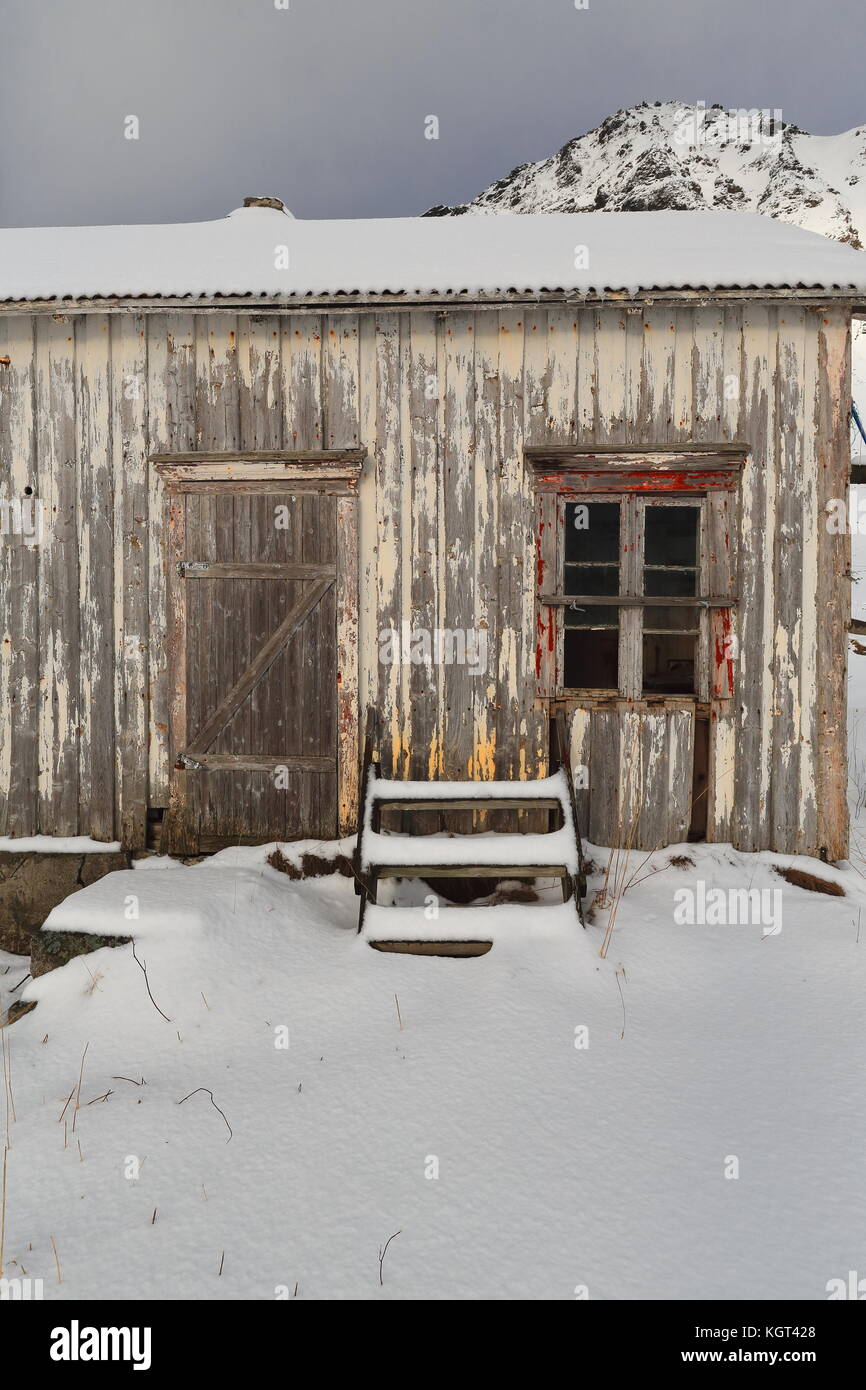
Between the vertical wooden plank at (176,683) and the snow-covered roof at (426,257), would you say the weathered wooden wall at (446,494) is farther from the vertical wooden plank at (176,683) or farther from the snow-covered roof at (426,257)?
the snow-covered roof at (426,257)

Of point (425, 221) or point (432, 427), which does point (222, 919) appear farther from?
point (425, 221)

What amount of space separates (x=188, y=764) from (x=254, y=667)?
844 mm

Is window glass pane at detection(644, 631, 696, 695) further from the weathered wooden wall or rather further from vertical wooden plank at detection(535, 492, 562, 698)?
vertical wooden plank at detection(535, 492, 562, 698)

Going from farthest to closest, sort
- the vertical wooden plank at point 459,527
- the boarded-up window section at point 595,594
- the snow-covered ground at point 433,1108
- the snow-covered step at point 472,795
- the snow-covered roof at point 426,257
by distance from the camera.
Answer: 1. the boarded-up window section at point 595,594
2. the vertical wooden plank at point 459,527
3. the snow-covered roof at point 426,257
4. the snow-covered step at point 472,795
5. the snow-covered ground at point 433,1108

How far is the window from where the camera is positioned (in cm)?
494

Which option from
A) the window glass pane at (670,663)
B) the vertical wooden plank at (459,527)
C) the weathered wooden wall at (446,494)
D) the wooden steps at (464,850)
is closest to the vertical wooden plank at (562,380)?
the weathered wooden wall at (446,494)

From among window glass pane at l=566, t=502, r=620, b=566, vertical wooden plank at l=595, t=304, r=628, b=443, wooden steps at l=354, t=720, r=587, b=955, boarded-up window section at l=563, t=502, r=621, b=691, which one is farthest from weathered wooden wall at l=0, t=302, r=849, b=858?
window glass pane at l=566, t=502, r=620, b=566

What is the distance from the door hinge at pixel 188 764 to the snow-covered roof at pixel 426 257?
122 inches

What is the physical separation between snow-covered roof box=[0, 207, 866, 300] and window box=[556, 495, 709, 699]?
1.45 meters

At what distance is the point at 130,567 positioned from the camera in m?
5.16

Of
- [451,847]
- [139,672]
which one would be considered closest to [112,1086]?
[451,847]

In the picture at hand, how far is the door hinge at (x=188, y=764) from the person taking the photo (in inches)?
202
